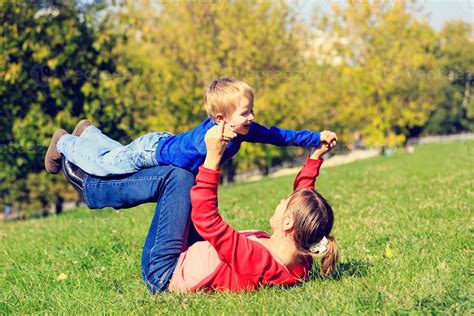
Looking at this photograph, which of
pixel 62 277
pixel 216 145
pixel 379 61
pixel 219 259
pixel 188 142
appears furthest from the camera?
pixel 379 61

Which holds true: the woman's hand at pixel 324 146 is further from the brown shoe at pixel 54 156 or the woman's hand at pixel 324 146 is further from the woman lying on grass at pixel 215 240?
the brown shoe at pixel 54 156

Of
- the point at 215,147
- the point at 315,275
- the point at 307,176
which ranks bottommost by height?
the point at 315,275

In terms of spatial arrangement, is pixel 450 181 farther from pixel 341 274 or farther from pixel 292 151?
pixel 292 151

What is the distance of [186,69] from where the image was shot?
33281 millimetres

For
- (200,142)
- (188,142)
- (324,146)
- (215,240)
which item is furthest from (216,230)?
(324,146)

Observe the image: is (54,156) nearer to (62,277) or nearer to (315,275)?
(62,277)

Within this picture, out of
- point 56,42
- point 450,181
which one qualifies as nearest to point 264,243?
point 450,181

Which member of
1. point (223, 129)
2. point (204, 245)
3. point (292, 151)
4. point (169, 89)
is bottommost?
point (292, 151)

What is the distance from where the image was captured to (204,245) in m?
4.90

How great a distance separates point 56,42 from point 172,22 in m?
15.2

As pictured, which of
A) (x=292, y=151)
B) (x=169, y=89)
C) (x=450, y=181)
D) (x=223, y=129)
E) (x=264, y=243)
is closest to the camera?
(x=223, y=129)

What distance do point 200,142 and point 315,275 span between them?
1501 mm

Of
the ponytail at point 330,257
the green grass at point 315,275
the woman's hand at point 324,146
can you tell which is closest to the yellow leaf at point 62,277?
the green grass at point 315,275

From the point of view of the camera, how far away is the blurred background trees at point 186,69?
18922mm
